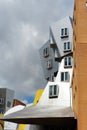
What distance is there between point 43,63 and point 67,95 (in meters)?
23.6

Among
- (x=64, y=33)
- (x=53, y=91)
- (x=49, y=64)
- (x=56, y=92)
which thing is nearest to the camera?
(x=56, y=92)

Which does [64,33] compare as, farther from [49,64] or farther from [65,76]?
[65,76]

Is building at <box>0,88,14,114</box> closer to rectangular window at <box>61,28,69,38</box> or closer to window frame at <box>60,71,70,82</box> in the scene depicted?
rectangular window at <box>61,28,69,38</box>

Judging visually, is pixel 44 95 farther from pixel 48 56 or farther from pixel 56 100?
pixel 48 56

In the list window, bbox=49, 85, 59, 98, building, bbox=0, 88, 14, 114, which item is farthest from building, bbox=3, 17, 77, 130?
building, bbox=0, 88, 14, 114

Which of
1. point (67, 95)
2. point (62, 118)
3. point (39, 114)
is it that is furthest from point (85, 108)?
point (67, 95)

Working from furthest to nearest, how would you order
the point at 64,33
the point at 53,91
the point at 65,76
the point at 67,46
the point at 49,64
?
the point at 49,64, the point at 64,33, the point at 67,46, the point at 65,76, the point at 53,91

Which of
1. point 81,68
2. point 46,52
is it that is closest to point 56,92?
point 81,68

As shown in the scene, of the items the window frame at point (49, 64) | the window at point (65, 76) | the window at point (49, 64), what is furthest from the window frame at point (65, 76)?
the window at point (49, 64)

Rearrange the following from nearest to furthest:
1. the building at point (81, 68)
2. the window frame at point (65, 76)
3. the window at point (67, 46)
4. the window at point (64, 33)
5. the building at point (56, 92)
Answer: the building at point (81, 68)
the building at point (56, 92)
the window frame at point (65, 76)
the window at point (67, 46)
the window at point (64, 33)

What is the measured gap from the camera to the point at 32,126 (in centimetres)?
5116

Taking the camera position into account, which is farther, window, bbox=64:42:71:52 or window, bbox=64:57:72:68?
window, bbox=64:42:71:52

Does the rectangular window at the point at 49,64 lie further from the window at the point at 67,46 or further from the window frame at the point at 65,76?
the window frame at the point at 65,76

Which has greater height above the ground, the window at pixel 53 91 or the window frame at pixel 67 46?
the window frame at pixel 67 46
